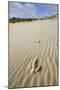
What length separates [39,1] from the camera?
1.73 m

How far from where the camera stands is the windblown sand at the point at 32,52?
5.47 ft

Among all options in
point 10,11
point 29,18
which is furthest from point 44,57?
point 10,11

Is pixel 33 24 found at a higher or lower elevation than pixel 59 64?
higher

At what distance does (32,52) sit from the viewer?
1700mm

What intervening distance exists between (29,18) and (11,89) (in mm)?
657

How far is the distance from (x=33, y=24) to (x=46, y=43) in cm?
21

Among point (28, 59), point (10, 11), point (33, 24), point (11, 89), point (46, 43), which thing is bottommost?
point (11, 89)

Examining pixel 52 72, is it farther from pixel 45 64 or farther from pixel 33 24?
pixel 33 24

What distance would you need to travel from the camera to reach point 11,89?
→ 65.1 inches

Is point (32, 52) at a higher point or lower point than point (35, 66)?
higher

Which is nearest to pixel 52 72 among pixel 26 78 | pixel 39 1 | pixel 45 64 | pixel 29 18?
pixel 45 64

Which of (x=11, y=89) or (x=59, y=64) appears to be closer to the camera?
(x=11, y=89)

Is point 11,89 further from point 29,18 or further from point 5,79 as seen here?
point 29,18

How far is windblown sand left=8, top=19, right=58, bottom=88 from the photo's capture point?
1.67 metres
